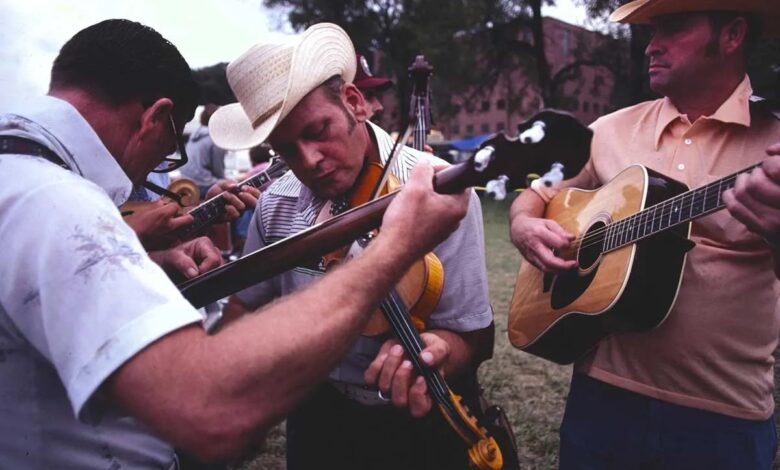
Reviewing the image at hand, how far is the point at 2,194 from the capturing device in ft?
3.72

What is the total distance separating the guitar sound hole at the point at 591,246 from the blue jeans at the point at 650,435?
48 centimetres

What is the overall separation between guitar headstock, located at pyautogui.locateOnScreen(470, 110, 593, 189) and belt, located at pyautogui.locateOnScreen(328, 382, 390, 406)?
108 cm

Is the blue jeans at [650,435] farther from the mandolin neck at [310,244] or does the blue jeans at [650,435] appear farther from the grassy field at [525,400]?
the grassy field at [525,400]

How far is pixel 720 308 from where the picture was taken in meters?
2.03

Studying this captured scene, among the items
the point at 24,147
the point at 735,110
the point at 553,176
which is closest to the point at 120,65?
the point at 24,147

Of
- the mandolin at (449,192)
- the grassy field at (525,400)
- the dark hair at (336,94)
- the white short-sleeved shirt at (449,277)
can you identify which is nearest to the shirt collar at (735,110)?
the white short-sleeved shirt at (449,277)

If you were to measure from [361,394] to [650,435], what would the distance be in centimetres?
110

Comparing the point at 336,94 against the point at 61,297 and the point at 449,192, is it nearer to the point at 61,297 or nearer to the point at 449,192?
the point at 449,192

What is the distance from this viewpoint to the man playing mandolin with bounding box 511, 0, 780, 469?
6.64 ft

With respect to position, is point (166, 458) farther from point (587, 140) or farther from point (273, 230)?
point (587, 140)

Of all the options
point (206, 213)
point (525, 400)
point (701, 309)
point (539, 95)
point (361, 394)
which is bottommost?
point (539, 95)

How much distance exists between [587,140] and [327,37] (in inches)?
45.6

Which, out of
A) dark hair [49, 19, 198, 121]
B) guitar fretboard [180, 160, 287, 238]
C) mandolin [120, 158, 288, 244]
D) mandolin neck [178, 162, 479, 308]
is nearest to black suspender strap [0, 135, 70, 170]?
dark hair [49, 19, 198, 121]

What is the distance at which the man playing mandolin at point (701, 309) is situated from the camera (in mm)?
2025
